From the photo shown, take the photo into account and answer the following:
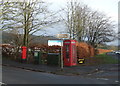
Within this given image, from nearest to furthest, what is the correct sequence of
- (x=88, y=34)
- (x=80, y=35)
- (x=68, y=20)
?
(x=68, y=20)
(x=80, y=35)
(x=88, y=34)

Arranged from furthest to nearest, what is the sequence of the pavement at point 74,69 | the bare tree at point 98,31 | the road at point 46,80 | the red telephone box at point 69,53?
the bare tree at point 98,31, the red telephone box at point 69,53, the pavement at point 74,69, the road at point 46,80

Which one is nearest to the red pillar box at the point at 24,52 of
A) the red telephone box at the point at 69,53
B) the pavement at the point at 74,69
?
the pavement at the point at 74,69

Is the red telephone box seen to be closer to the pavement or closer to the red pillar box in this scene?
the pavement

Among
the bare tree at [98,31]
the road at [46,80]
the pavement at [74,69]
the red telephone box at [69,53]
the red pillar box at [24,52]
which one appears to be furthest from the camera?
the bare tree at [98,31]

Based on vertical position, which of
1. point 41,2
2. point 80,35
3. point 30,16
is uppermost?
point 41,2

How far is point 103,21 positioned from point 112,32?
10.9 ft

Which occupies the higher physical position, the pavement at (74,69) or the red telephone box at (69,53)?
the red telephone box at (69,53)

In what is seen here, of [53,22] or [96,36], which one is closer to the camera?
[53,22]

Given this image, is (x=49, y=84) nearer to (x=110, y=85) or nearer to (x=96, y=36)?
(x=110, y=85)

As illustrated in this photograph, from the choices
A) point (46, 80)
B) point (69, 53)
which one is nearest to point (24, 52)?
point (69, 53)

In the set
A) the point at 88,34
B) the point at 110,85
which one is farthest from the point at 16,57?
the point at 88,34

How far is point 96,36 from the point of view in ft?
115

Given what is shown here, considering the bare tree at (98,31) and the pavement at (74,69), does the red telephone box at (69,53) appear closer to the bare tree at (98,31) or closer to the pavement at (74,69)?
the pavement at (74,69)

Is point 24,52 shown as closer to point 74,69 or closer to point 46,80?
point 74,69
